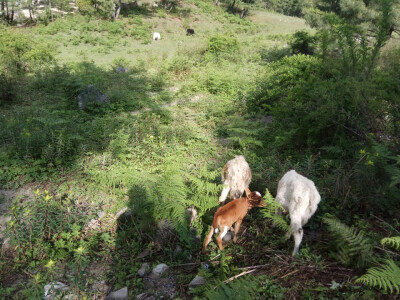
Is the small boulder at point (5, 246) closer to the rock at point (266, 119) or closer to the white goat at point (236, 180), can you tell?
the white goat at point (236, 180)

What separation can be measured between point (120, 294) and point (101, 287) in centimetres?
29

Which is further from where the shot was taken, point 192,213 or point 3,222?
point 3,222

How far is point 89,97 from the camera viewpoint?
7988 millimetres

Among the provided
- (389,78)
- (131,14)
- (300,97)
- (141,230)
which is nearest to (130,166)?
(141,230)

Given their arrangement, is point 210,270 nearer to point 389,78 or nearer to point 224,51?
point 389,78

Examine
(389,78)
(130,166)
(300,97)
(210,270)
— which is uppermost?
(389,78)

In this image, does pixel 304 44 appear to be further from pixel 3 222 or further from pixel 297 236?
pixel 3 222

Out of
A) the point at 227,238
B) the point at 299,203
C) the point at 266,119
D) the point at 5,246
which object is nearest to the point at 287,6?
the point at 266,119

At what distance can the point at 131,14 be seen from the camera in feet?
77.4

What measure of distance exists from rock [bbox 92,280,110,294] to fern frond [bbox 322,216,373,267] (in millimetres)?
2417

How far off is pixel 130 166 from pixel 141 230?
1738mm

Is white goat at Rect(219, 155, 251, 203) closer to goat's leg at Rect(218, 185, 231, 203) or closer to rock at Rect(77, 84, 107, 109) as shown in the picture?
goat's leg at Rect(218, 185, 231, 203)

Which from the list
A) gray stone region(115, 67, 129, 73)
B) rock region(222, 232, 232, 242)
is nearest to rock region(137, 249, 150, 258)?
rock region(222, 232, 232, 242)

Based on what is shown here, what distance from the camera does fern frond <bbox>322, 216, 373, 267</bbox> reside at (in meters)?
2.44
